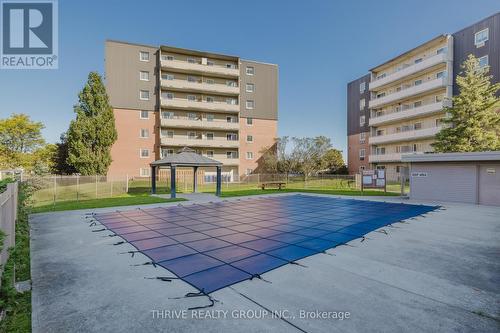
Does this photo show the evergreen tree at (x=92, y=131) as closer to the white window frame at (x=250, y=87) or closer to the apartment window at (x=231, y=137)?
the apartment window at (x=231, y=137)

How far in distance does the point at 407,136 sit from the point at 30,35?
40282mm

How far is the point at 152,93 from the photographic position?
3803 cm

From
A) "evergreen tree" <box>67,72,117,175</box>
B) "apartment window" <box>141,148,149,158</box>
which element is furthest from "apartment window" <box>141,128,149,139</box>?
"evergreen tree" <box>67,72,117,175</box>

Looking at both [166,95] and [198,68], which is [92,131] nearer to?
[166,95]

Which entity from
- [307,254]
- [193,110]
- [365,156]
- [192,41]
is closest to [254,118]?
[193,110]

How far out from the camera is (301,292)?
4633 millimetres

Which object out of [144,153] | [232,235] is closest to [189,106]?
[144,153]

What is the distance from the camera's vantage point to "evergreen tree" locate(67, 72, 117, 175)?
31.8 m

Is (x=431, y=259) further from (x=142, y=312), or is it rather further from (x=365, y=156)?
(x=365, y=156)

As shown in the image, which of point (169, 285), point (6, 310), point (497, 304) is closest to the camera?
point (6, 310)

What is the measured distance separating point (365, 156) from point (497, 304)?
44.0 meters

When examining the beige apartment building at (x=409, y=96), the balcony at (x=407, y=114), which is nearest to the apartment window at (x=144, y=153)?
the beige apartment building at (x=409, y=96)

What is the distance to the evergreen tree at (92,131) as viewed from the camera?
104 feet

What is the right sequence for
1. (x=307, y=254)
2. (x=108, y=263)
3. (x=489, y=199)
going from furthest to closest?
1. (x=489, y=199)
2. (x=307, y=254)
3. (x=108, y=263)
